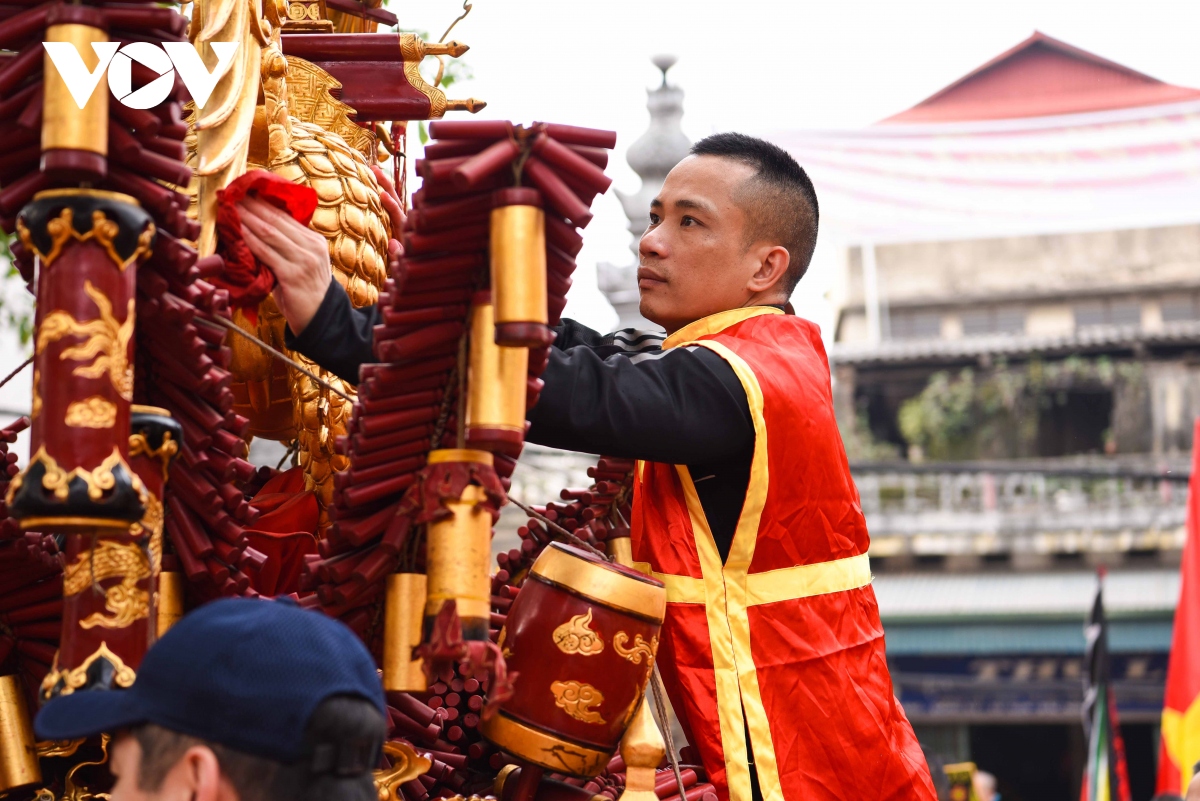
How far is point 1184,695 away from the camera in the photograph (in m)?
6.05

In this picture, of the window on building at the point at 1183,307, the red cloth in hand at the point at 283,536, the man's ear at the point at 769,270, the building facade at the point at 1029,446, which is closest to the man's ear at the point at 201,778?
the red cloth in hand at the point at 283,536

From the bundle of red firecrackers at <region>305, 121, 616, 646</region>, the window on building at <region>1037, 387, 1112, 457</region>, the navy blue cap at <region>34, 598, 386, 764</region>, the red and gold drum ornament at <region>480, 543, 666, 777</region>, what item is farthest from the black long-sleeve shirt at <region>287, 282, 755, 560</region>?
the window on building at <region>1037, 387, 1112, 457</region>

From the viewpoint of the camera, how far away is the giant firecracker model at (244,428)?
165 centimetres

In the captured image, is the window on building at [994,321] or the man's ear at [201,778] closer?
the man's ear at [201,778]

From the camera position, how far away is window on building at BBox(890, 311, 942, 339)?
23.6m

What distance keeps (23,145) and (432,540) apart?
0.67 m

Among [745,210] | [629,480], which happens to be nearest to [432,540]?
[629,480]

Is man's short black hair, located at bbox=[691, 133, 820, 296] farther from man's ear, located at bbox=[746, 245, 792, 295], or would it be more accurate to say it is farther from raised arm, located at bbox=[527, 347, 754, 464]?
raised arm, located at bbox=[527, 347, 754, 464]

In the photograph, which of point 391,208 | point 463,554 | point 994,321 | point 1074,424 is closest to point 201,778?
point 463,554

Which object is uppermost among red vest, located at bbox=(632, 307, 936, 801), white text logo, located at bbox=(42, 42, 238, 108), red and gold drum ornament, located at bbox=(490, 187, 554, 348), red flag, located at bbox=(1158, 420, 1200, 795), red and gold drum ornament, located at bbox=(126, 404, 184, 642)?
white text logo, located at bbox=(42, 42, 238, 108)

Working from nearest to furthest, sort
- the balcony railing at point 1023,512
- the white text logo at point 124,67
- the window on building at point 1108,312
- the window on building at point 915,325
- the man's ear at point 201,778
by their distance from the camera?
the man's ear at point 201,778
the white text logo at point 124,67
the balcony railing at point 1023,512
the window on building at point 1108,312
the window on building at point 915,325

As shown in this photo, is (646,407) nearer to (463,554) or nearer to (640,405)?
(640,405)

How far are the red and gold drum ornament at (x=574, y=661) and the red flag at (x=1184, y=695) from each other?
455 cm

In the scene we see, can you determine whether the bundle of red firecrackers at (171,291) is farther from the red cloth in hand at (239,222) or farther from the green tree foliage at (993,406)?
the green tree foliage at (993,406)
